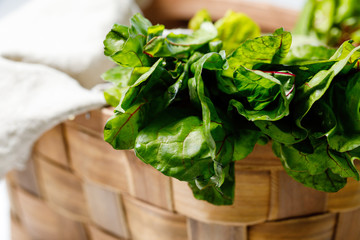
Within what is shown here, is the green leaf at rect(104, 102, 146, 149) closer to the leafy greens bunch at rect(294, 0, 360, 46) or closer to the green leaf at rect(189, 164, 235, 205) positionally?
the green leaf at rect(189, 164, 235, 205)

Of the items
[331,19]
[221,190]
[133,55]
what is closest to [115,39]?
[133,55]

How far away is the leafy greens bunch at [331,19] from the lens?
24.2 inches

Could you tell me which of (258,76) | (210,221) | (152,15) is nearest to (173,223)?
(210,221)

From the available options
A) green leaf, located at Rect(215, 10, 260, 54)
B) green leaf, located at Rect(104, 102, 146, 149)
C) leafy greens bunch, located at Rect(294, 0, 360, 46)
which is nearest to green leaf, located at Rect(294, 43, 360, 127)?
green leaf, located at Rect(104, 102, 146, 149)

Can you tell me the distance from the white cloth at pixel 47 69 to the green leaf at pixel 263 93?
143mm

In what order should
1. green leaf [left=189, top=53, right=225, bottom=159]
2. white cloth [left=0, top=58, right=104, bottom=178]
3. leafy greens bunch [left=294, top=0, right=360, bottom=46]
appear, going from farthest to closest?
1. leafy greens bunch [left=294, top=0, right=360, bottom=46]
2. white cloth [left=0, top=58, right=104, bottom=178]
3. green leaf [left=189, top=53, right=225, bottom=159]

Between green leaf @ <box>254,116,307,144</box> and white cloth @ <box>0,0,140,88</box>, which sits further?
white cloth @ <box>0,0,140,88</box>

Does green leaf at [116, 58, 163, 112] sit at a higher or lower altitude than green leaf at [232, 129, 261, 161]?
higher

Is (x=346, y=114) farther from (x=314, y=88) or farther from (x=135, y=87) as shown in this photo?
(x=135, y=87)

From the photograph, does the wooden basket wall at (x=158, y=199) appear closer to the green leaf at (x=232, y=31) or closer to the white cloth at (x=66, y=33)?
the white cloth at (x=66, y=33)

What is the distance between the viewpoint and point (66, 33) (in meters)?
0.47

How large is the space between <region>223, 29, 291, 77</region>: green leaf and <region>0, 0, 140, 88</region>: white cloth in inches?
7.3

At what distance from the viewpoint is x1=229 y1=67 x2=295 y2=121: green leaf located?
0.85ft

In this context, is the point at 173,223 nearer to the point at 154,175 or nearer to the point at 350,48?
the point at 154,175
